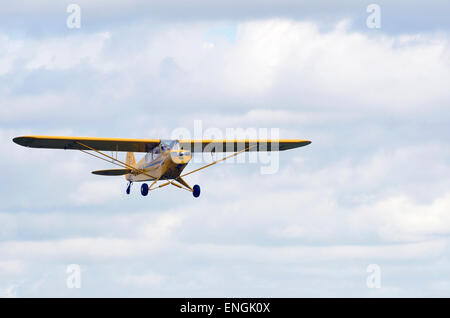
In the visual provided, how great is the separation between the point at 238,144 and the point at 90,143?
34.5ft

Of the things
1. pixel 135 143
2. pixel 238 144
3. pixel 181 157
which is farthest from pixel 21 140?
pixel 238 144

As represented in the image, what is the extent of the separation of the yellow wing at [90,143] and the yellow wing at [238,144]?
8.53 feet

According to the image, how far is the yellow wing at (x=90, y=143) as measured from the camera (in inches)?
1805

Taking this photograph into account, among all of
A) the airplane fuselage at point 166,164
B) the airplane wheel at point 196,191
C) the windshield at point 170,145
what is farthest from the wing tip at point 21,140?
the airplane wheel at point 196,191

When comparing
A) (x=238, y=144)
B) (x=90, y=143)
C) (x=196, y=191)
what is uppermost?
(x=238, y=144)

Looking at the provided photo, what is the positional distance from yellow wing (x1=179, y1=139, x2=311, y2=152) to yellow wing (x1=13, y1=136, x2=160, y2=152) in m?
2.60

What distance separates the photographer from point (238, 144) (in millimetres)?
52500

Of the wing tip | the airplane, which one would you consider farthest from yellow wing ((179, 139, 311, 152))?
the wing tip

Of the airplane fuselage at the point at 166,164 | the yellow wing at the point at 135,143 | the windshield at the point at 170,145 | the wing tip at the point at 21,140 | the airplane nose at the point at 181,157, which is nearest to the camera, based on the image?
the wing tip at the point at 21,140

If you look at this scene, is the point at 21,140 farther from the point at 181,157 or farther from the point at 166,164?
the point at 181,157

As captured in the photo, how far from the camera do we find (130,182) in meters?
52.0

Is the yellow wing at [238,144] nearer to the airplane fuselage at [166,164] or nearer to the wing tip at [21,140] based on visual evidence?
the airplane fuselage at [166,164]

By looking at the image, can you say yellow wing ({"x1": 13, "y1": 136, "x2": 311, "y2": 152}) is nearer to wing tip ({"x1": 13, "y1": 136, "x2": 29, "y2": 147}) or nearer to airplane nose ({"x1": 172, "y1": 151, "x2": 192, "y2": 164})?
wing tip ({"x1": 13, "y1": 136, "x2": 29, "y2": 147})
